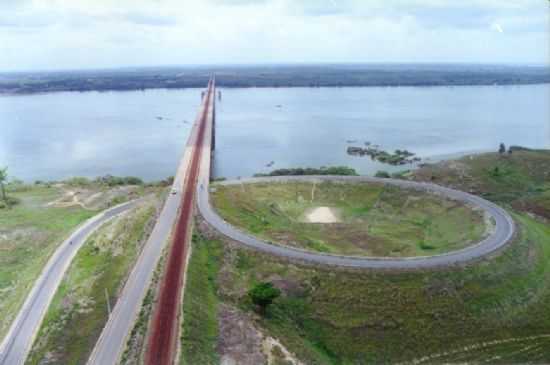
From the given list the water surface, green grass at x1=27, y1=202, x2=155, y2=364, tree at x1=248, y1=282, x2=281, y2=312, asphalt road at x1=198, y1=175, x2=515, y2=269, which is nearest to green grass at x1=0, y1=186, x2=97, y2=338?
green grass at x1=27, y1=202, x2=155, y2=364

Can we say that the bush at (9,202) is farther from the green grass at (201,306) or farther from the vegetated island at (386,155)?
the vegetated island at (386,155)

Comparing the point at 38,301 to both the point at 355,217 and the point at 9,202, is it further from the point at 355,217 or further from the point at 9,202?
the point at 355,217

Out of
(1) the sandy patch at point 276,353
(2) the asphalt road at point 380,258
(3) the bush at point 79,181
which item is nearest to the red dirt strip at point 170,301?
(2) the asphalt road at point 380,258

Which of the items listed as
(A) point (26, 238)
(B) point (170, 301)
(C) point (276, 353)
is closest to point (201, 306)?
(B) point (170, 301)

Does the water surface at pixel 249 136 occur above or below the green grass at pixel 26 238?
above

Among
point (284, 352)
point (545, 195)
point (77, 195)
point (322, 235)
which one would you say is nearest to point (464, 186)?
point (545, 195)

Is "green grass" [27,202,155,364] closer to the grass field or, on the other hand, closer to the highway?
the highway
